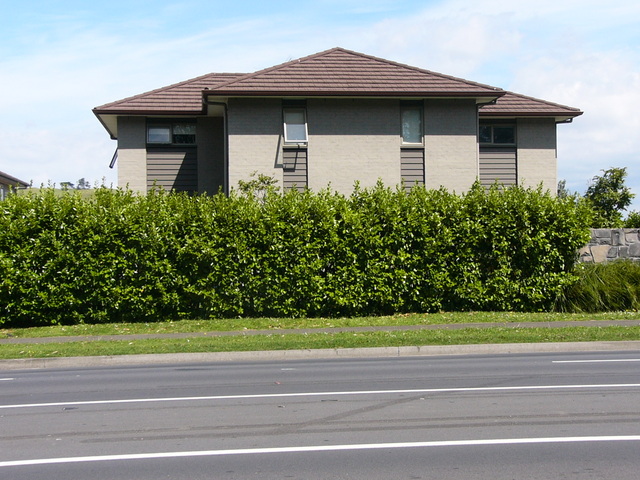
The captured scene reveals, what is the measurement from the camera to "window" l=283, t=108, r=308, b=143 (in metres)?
23.6

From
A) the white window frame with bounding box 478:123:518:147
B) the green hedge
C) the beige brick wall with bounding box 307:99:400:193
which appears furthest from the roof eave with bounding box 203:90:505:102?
the green hedge

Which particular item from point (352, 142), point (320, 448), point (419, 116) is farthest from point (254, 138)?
point (320, 448)

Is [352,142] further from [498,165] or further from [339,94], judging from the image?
[498,165]

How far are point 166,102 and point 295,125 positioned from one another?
5216 mm

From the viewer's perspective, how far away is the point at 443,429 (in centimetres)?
748

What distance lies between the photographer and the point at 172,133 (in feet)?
85.4

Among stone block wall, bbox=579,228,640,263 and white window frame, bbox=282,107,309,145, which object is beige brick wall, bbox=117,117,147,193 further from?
stone block wall, bbox=579,228,640,263

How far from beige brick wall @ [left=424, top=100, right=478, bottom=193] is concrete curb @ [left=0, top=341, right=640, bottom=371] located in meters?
10.3

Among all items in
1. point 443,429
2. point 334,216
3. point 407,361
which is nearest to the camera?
point 443,429

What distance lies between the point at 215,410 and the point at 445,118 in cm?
1740

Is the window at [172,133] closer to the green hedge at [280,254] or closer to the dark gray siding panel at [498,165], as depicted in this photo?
the green hedge at [280,254]

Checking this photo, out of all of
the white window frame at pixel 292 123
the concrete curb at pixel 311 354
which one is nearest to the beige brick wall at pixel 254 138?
the white window frame at pixel 292 123

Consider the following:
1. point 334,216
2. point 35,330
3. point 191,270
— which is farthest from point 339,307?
point 35,330

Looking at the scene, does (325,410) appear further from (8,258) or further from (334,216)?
(8,258)
